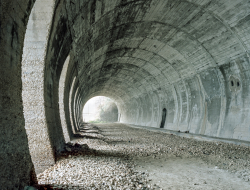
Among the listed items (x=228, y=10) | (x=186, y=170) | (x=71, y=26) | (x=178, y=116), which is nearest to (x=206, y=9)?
(x=228, y=10)

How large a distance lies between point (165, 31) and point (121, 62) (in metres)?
5.59

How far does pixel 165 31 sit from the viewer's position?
10219 millimetres

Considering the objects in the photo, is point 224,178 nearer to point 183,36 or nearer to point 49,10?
point 49,10

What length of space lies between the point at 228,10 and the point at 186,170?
6.21 metres

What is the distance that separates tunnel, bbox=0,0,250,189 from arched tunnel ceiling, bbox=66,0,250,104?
0.04 meters

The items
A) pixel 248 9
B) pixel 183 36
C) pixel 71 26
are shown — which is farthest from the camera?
pixel 183 36

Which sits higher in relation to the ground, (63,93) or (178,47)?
(178,47)

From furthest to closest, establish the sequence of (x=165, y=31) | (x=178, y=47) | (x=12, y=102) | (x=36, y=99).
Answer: (x=178, y=47) → (x=165, y=31) → (x=36, y=99) → (x=12, y=102)

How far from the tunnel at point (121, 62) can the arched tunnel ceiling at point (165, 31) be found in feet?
0.14

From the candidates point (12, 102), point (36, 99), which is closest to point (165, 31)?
point (36, 99)

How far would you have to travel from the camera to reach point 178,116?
15242 mm

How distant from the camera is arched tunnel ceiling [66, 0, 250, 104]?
23.2ft

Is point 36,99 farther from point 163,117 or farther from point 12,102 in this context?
point 163,117

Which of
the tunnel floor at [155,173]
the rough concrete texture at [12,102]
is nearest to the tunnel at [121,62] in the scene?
the rough concrete texture at [12,102]
